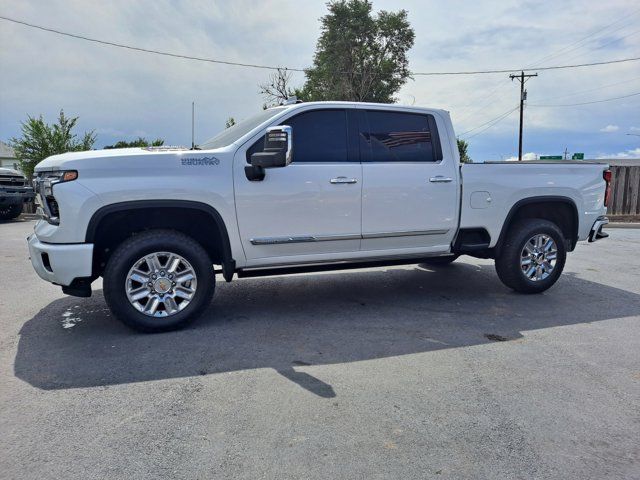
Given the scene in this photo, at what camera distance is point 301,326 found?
15.0ft

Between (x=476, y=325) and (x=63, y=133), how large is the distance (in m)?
21.5

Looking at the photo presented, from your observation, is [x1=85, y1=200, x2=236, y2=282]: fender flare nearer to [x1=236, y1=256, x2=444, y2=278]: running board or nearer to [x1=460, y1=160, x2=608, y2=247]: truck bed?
[x1=236, y1=256, x2=444, y2=278]: running board

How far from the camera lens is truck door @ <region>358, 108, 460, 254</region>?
496 centimetres

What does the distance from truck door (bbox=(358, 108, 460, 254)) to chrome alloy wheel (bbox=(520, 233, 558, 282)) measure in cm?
103

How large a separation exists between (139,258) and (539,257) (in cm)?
448

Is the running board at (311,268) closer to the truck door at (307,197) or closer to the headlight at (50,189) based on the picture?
the truck door at (307,197)

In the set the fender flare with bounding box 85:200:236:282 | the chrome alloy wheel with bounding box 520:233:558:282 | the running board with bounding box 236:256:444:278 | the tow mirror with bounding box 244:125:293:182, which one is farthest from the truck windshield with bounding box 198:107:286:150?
the chrome alloy wheel with bounding box 520:233:558:282

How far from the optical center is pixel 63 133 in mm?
21109

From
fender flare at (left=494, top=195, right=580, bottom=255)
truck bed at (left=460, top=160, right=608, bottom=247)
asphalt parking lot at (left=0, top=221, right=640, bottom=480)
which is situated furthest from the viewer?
fender flare at (left=494, top=195, right=580, bottom=255)

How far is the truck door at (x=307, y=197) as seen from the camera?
4.51 meters

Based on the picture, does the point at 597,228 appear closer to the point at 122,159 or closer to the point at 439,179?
the point at 439,179

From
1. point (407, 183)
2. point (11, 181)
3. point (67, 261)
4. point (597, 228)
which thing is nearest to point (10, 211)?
point (11, 181)

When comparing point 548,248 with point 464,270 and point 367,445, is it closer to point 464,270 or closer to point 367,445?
point 464,270

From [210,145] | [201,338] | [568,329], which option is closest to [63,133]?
[210,145]
